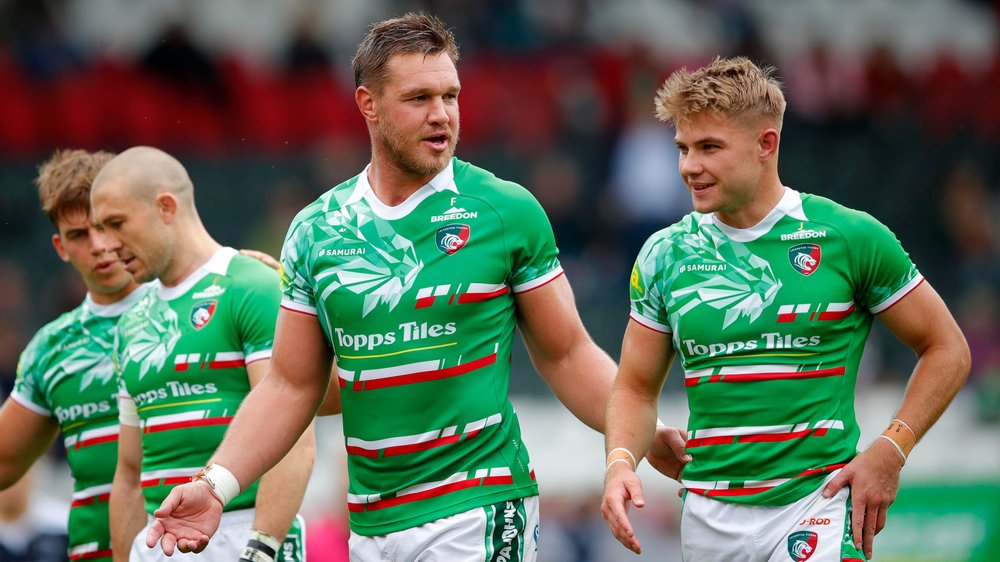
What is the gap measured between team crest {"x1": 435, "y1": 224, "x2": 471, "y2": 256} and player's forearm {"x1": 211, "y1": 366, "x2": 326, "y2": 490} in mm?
787

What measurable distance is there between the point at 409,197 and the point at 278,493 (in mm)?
1403

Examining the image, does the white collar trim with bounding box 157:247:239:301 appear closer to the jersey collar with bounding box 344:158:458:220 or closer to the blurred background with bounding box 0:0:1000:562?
the jersey collar with bounding box 344:158:458:220

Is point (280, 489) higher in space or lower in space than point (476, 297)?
lower

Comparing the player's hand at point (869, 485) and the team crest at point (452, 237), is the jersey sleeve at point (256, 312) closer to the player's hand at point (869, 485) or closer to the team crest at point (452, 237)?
the team crest at point (452, 237)

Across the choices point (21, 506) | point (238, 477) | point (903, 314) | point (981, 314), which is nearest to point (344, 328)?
point (238, 477)

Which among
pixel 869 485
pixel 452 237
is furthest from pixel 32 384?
pixel 869 485

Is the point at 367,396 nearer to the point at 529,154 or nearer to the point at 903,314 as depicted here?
the point at 903,314

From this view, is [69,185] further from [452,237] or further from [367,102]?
[452,237]

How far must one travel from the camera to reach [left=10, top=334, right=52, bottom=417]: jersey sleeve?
7.51m

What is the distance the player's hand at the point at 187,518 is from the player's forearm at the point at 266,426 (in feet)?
0.62

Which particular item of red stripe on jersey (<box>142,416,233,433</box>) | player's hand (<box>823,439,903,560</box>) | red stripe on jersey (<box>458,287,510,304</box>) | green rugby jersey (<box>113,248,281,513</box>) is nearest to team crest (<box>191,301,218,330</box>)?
green rugby jersey (<box>113,248,281,513</box>)

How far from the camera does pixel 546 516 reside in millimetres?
12586

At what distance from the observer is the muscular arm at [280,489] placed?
6.11 metres

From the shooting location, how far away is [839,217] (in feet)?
18.4
